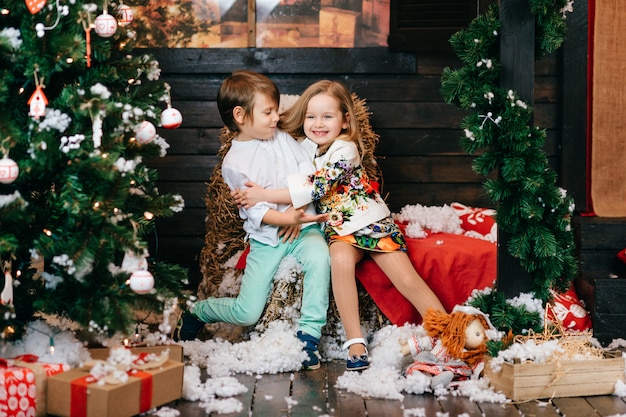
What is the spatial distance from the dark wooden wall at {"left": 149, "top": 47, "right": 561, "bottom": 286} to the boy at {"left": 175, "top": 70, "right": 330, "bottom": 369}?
3.57ft

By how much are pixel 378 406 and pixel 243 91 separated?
1.62 meters

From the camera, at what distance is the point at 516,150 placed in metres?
3.42

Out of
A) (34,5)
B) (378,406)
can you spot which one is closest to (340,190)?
(378,406)

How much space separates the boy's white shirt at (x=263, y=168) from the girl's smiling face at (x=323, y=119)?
0.34ft

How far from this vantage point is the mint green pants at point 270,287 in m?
3.81

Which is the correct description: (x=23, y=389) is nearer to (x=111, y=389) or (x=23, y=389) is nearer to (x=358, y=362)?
(x=111, y=389)

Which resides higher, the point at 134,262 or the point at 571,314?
the point at 134,262

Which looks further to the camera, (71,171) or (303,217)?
(303,217)

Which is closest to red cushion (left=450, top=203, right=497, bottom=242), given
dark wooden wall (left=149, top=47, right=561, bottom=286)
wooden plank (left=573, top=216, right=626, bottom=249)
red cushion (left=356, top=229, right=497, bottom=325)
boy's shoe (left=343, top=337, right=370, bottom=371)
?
red cushion (left=356, top=229, right=497, bottom=325)

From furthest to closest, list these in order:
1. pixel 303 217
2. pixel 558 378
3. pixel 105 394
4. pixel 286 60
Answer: pixel 286 60 < pixel 303 217 < pixel 558 378 < pixel 105 394

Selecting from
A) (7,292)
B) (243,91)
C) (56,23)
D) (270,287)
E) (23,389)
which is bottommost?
(23,389)

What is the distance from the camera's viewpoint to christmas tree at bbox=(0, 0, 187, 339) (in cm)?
301

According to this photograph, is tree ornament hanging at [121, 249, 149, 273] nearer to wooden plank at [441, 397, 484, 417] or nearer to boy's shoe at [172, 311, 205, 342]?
boy's shoe at [172, 311, 205, 342]

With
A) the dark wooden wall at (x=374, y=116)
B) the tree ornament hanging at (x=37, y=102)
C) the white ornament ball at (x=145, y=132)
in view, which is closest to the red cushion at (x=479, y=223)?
the dark wooden wall at (x=374, y=116)
